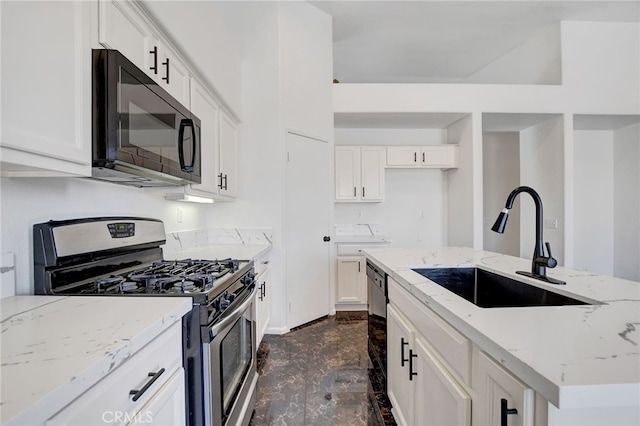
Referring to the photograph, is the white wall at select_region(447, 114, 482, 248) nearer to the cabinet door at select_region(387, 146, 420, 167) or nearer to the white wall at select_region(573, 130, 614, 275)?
the cabinet door at select_region(387, 146, 420, 167)

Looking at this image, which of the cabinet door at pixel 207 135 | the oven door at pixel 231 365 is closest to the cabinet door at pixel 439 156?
the cabinet door at pixel 207 135

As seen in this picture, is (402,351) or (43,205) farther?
(402,351)

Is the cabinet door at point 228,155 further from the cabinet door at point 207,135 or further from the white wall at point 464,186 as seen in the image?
the white wall at point 464,186

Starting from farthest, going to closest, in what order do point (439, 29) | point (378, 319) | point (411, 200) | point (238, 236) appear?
point (411, 200) → point (439, 29) → point (238, 236) → point (378, 319)

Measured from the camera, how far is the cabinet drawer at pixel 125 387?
0.57 m

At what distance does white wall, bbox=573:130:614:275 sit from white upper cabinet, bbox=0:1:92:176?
547 centimetres

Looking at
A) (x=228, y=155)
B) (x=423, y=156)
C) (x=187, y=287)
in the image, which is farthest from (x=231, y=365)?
(x=423, y=156)

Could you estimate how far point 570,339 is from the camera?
69 centimetres

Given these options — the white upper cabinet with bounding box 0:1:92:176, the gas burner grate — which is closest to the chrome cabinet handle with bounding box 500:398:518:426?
the gas burner grate

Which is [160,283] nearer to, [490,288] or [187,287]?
[187,287]

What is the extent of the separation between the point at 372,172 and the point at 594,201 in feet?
10.4

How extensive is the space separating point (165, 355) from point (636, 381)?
1.08 m

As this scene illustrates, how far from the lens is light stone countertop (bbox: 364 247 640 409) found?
→ 52cm

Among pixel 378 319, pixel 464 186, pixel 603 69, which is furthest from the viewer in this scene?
pixel 464 186
